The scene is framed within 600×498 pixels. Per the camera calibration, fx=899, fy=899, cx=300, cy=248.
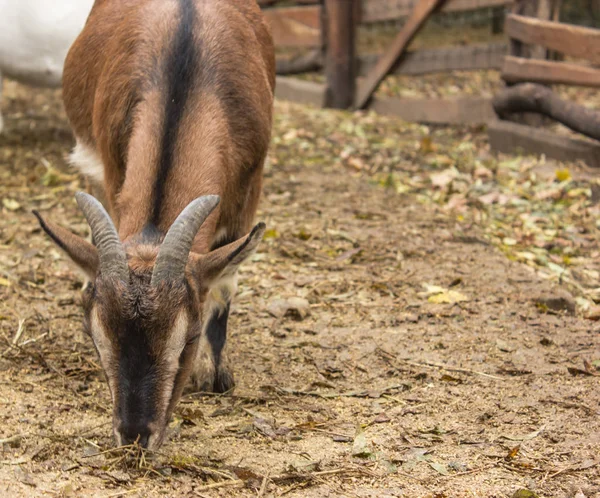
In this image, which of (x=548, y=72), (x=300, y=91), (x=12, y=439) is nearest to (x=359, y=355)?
(x=12, y=439)

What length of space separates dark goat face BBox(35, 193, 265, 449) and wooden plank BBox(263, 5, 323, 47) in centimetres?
852

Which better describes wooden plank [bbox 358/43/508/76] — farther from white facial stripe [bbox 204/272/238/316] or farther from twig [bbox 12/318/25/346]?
twig [bbox 12/318/25/346]

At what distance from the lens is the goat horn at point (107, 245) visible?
365 cm

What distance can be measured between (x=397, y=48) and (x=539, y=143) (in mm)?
2781

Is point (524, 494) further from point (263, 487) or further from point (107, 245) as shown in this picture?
point (107, 245)

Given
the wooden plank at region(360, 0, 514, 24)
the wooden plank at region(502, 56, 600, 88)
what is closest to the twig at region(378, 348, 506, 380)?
the wooden plank at region(502, 56, 600, 88)

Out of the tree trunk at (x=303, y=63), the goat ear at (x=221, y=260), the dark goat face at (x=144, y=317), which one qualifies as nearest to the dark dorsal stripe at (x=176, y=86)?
the goat ear at (x=221, y=260)

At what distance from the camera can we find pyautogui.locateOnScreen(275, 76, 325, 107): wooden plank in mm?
12031

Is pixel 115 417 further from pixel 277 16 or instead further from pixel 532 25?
pixel 277 16

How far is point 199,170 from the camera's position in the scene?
171 inches

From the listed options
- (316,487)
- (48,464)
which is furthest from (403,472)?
(48,464)

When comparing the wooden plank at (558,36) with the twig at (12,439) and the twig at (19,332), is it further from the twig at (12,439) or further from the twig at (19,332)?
the twig at (12,439)

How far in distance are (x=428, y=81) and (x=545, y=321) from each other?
8349 mm

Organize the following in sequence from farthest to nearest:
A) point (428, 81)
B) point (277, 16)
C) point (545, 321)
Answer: point (428, 81)
point (277, 16)
point (545, 321)
